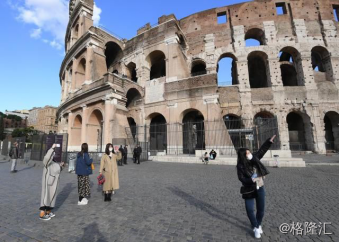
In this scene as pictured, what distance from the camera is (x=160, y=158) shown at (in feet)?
41.9

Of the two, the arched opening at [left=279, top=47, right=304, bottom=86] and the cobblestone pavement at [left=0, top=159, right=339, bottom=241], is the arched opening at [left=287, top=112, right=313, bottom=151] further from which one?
the cobblestone pavement at [left=0, top=159, right=339, bottom=241]

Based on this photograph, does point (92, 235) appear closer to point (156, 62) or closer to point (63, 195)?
point (63, 195)

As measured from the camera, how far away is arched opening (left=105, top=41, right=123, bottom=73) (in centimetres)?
2188

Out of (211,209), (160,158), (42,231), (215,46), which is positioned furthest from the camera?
(215,46)

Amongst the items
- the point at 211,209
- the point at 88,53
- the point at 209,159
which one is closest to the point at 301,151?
the point at 209,159

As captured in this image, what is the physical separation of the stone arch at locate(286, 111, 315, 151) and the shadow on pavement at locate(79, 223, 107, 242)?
68.7ft

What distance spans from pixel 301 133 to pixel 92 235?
23.0m

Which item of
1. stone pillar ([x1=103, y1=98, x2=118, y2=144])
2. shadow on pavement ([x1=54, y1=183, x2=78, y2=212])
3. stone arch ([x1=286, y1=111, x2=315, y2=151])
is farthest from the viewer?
stone arch ([x1=286, y1=111, x2=315, y2=151])

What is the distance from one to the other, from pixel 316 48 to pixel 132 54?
20812mm

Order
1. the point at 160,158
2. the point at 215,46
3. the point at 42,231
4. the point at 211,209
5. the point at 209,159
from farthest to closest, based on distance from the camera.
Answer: the point at 215,46 → the point at 160,158 → the point at 209,159 → the point at 211,209 → the point at 42,231

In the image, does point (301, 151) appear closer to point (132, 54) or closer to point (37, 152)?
point (132, 54)

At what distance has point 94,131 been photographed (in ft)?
58.0

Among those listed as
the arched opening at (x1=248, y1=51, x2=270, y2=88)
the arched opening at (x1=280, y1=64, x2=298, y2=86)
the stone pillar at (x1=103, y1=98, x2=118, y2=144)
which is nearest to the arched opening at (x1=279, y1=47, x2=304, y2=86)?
the arched opening at (x1=280, y1=64, x2=298, y2=86)

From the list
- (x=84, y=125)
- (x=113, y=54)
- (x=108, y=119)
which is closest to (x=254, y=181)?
(x=108, y=119)
